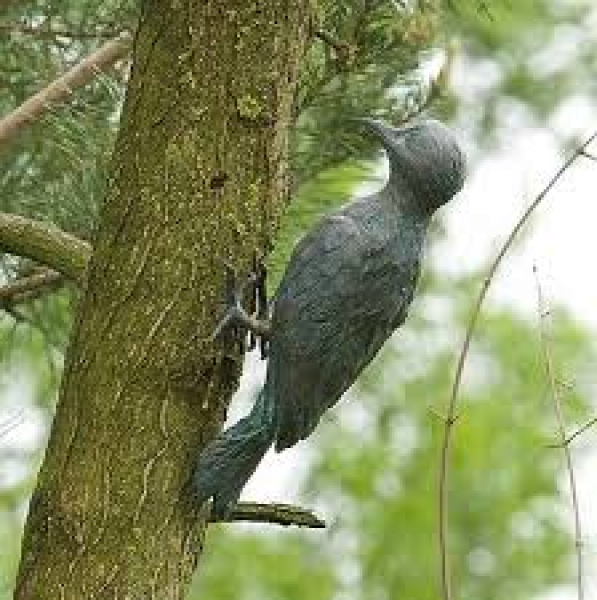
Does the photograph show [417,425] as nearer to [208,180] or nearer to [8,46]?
[8,46]

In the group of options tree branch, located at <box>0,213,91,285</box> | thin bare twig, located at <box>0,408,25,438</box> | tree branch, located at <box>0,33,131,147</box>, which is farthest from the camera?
thin bare twig, located at <box>0,408,25,438</box>

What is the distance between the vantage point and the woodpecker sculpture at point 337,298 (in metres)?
1.11

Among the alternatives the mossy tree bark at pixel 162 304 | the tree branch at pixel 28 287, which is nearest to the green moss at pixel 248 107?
the mossy tree bark at pixel 162 304

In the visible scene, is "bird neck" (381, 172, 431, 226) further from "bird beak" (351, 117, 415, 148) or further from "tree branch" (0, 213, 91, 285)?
"tree branch" (0, 213, 91, 285)

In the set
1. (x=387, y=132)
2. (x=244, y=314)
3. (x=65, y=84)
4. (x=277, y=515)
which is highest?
(x=65, y=84)

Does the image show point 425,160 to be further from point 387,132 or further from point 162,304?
point 162,304

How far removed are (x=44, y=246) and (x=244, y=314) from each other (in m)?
0.18

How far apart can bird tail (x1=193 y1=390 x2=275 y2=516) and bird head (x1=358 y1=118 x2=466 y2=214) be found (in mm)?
166

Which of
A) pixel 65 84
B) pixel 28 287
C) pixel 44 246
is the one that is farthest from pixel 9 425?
pixel 44 246

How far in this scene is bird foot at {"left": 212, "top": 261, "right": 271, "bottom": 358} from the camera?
1115 millimetres

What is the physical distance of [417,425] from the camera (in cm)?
554

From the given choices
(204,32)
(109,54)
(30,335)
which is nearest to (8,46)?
(109,54)

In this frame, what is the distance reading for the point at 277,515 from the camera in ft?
3.84

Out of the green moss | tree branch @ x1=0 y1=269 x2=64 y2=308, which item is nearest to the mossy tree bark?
the green moss
